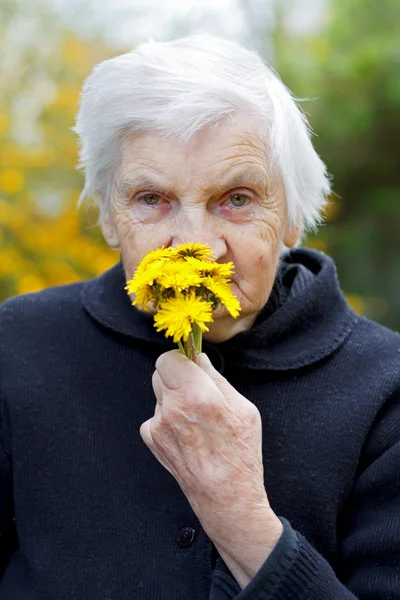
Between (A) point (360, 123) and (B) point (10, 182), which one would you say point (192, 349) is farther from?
(A) point (360, 123)

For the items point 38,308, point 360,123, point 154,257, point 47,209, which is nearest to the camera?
point 154,257

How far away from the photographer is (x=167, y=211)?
1897 millimetres

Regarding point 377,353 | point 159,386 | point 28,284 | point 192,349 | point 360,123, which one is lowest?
point 28,284

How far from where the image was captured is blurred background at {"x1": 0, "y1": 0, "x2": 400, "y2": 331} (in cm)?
514

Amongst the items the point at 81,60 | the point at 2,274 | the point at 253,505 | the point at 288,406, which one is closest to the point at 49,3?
the point at 81,60

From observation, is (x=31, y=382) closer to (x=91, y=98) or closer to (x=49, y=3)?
(x=91, y=98)

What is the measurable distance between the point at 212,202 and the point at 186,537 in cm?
84

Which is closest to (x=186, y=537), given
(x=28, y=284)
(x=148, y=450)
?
(x=148, y=450)

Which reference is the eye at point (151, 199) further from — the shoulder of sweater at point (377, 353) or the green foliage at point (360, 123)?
the green foliage at point (360, 123)

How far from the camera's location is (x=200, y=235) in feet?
6.04

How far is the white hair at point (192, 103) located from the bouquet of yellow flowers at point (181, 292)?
424 millimetres

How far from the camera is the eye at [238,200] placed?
190 centimetres

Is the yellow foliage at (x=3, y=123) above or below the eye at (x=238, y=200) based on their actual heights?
below

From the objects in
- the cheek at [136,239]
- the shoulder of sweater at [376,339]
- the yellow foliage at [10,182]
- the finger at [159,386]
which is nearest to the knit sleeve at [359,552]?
the shoulder of sweater at [376,339]
